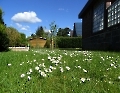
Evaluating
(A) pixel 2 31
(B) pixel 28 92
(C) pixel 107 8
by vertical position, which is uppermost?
(C) pixel 107 8

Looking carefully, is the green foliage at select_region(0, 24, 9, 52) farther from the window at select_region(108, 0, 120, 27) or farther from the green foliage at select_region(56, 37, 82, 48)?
the green foliage at select_region(56, 37, 82, 48)

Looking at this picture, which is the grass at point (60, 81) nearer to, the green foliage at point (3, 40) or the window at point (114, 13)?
the green foliage at point (3, 40)

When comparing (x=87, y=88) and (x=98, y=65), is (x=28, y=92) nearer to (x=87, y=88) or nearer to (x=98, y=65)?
(x=87, y=88)

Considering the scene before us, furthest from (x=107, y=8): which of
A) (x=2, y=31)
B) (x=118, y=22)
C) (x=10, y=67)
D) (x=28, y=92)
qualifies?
(x=28, y=92)

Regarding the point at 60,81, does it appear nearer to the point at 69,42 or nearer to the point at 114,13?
the point at 114,13

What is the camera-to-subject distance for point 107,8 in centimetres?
1950

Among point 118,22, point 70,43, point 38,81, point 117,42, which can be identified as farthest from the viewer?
point 70,43

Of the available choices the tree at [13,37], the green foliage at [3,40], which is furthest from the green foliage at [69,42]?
the green foliage at [3,40]

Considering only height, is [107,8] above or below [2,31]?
above

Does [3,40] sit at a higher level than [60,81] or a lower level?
higher

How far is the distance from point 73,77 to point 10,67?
1608 mm

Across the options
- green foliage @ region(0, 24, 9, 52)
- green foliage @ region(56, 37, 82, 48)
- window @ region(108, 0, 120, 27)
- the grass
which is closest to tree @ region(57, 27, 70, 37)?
green foliage @ region(56, 37, 82, 48)

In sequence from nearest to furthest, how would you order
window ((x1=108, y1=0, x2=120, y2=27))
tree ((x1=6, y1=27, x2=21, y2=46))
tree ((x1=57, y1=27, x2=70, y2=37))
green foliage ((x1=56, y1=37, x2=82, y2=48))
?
1. window ((x1=108, y1=0, x2=120, y2=27))
2. tree ((x1=6, y1=27, x2=21, y2=46))
3. green foliage ((x1=56, y1=37, x2=82, y2=48))
4. tree ((x1=57, y1=27, x2=70, y2=37))

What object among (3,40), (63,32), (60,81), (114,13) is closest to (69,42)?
(114,13)
